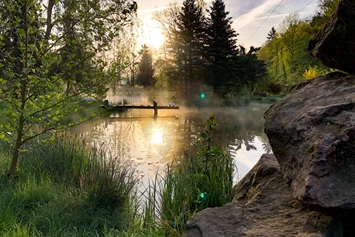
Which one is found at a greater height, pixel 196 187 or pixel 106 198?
pixel 196 187

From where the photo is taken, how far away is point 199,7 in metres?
21.2

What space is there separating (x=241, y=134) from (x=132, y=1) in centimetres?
742

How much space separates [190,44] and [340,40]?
18781 millimetres

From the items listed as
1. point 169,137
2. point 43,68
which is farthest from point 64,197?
point 169,137

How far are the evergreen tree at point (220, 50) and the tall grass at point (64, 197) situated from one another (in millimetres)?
17100

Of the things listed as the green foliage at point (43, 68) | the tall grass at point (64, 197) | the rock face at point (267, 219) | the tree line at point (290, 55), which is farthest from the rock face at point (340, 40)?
the tree line at point (290, 55)

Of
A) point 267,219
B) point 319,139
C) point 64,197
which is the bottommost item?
point 64,197

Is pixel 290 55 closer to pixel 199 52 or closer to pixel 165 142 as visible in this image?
pixel 199 52

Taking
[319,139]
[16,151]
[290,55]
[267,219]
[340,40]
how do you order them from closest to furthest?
[319,139]
[267,219]
[340,40]
[16,151]
[290,55]

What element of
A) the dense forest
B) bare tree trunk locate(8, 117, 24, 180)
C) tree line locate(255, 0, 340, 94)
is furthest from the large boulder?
tree line locate(255, 0, 340, 94)

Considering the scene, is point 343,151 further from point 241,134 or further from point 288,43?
point 288,43

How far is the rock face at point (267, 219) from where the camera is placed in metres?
1.42

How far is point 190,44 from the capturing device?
20.0 m

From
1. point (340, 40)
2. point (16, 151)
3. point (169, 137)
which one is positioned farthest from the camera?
point (169, 137)
